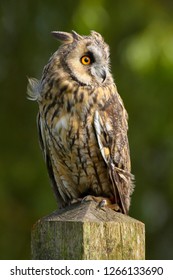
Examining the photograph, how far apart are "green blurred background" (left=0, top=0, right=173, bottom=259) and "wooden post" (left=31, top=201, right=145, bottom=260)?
455cm

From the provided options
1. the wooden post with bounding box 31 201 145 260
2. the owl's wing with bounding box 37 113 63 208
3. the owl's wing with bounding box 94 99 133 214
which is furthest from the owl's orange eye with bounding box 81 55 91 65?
the wooden post with bounding box 31 201 145 260

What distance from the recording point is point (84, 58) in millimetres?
4312

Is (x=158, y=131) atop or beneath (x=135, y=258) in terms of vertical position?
atop

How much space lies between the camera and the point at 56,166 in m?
4.51

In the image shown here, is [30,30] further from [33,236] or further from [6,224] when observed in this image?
[33,236]

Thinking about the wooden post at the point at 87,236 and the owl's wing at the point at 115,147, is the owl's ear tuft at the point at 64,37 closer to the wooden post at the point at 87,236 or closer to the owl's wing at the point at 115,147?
the owl's wing at the point at 115,147

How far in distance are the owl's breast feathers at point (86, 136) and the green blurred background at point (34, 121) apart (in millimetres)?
3296

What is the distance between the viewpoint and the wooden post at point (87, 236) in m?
3.09

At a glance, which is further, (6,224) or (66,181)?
(6,224)

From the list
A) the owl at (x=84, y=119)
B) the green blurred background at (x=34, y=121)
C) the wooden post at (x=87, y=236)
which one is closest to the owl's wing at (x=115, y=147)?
the owl at (x=84, y=119)

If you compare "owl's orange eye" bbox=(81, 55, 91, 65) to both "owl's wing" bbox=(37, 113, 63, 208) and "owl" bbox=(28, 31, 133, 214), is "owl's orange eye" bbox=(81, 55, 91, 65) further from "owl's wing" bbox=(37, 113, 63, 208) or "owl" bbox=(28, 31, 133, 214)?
"owl's wing" bbox=(37, 113, 63, 208)

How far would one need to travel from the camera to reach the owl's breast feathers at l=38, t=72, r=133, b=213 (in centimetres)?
434

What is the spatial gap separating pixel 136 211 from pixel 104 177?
3.98 m

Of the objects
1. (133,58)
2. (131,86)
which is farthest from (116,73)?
(133,58)
